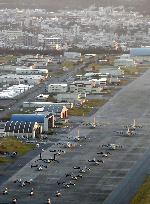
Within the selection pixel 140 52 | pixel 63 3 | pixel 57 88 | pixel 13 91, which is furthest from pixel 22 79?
pixel 63 3

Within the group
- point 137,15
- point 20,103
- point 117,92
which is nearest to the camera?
point 20,103

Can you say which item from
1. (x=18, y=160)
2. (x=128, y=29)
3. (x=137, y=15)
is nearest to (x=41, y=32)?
(x=128, y=29)

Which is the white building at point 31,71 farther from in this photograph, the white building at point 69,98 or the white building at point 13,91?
the white building at point 69,98

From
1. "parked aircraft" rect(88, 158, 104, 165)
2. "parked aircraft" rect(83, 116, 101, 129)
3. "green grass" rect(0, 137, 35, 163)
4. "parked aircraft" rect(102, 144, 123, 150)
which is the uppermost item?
"green grass" rect(0, 137, 35, 163)

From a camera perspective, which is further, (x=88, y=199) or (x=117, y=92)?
(x=117, y=92)

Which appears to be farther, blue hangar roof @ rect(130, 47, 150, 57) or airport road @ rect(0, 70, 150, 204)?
blue hangar roof @ rect(130, 47, 150, 57)

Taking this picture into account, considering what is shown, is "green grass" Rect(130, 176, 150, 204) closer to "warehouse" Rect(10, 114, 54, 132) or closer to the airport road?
the airport road

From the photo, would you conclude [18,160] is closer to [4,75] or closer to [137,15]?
[4,75]

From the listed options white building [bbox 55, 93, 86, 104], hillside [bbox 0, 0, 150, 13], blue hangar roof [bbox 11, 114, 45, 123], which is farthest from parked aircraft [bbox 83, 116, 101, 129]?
hillside [bbox 0, 0, 150, 13]
